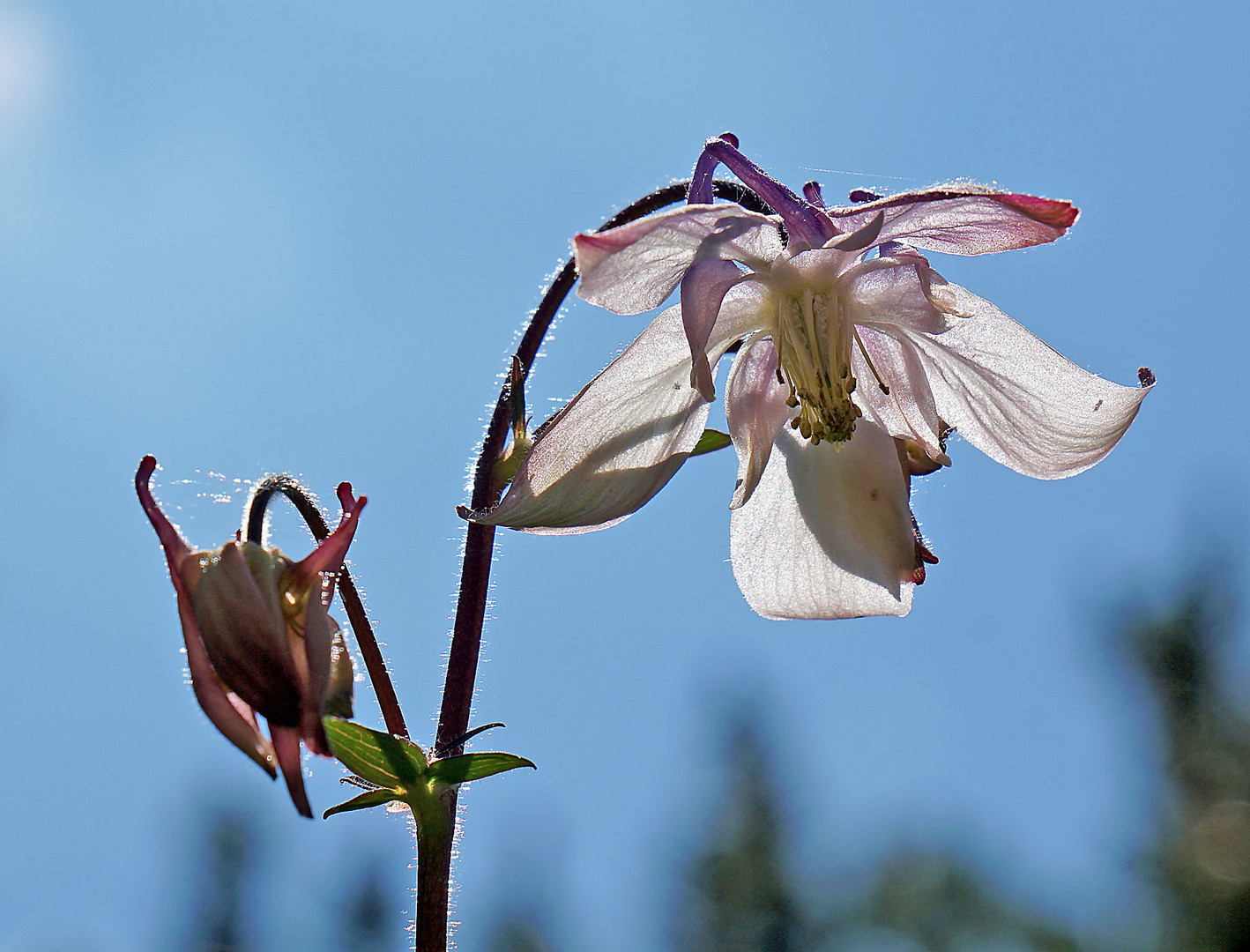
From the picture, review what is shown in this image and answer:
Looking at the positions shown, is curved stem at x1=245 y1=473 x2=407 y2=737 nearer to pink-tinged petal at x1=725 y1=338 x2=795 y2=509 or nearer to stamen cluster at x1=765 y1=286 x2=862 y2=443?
pink-tinged petal at x1=725 y1=338 x2=795 y2=509

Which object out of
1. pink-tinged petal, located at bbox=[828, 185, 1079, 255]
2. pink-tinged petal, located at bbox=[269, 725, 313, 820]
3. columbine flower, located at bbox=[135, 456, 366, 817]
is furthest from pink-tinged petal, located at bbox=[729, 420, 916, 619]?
pink-tinged petal, located at bbox=[269, 725, 313, 820]

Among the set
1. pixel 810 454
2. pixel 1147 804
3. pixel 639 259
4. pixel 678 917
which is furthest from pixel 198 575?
pixel 678 917

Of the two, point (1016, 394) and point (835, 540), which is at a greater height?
point (1016, 394)

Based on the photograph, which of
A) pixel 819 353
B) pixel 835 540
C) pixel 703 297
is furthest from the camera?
pixel 835 540

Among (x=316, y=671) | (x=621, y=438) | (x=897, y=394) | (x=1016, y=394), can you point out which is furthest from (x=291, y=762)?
(x=1016, y=394)

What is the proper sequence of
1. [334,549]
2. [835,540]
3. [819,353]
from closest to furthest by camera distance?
[334,549], [819,353], [835,540]

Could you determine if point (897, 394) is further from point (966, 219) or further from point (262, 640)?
point (262, 640)
